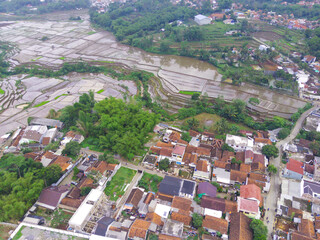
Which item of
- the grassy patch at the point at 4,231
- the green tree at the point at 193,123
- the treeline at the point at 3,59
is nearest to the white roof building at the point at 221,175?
the green tree at the point at 193,123

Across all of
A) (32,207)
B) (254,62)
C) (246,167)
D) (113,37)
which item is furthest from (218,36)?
(32,207)

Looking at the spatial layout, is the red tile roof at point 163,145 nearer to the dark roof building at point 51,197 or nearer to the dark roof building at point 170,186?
the dark roof building at point 170,186

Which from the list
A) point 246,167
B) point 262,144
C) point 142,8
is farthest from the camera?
point 142,8

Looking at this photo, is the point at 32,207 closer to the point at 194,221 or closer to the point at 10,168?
the point at 10,168

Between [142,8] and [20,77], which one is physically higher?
[142,8]

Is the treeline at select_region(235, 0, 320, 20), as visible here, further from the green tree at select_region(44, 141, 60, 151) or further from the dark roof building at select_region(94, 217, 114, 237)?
the dark roof building at select_region(94, 217, 114, 237)
